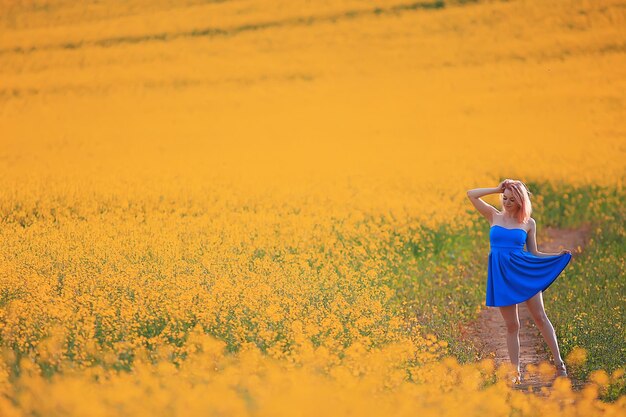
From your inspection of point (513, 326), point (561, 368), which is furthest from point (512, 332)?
point (561, 368)

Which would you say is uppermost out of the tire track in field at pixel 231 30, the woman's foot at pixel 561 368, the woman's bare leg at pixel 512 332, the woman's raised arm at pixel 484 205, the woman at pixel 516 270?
the tire track in field at pixel 231 30

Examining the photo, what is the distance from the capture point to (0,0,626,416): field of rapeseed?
18.0 feet

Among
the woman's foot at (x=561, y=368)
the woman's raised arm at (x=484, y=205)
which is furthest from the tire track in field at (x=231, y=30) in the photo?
the woman's foot at (x=561, y=368)

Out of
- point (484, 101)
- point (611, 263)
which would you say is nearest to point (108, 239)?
point (611, 263)

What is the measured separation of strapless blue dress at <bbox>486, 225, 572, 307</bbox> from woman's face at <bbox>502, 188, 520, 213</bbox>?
159mm

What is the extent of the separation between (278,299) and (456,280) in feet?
11.2

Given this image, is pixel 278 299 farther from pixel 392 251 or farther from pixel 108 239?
pixel 392 251

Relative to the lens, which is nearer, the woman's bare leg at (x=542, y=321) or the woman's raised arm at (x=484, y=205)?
the woman's bare leg at (x=542, y=321)

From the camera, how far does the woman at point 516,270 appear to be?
6.89 metres

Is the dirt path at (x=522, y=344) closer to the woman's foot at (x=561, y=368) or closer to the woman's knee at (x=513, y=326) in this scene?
the woman's foot at (x=561, y=368)

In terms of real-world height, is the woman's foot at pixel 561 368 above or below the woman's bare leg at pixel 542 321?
below

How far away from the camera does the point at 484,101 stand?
15.6 m

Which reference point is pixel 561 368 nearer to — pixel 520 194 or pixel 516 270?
pixel 516 270

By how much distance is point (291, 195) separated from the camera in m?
11.5
